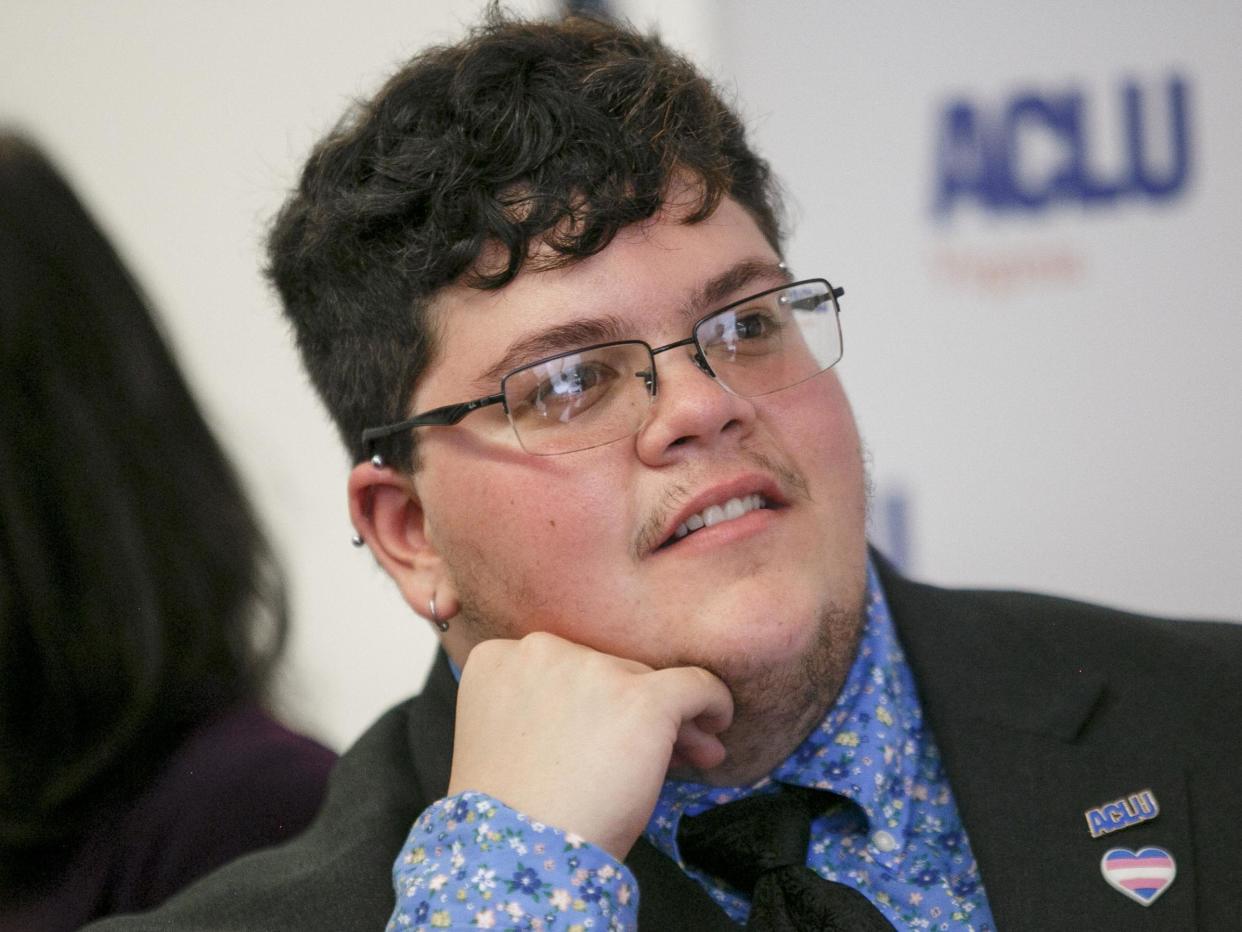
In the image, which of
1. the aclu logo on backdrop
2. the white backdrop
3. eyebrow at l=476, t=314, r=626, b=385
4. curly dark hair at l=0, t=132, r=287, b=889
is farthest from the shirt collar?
the aclu logo on backdrop

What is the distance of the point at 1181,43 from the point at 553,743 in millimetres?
2512

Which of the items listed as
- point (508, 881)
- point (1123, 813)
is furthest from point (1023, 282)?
point (508, 881)

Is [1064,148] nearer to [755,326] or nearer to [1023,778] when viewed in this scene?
[755,326]

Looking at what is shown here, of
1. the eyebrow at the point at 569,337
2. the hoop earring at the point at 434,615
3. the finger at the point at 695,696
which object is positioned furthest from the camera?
the hoop earring at the point at 434,615

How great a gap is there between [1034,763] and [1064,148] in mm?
1920

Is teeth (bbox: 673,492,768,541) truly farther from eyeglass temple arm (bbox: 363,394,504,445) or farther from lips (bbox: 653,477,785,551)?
eyeglass temple arm (bbox: 363,394,504,445)

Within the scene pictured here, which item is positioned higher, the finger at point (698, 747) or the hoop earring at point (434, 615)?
the hoop earring at point (434, 615)

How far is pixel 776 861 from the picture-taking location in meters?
1.76

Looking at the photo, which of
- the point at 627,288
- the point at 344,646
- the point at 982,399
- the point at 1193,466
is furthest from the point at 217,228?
the point at 1193,466

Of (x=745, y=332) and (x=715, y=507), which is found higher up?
(x=745, y=332)

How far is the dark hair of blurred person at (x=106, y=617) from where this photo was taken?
2139 mm

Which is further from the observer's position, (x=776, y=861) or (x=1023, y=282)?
(x=1023, y=282)

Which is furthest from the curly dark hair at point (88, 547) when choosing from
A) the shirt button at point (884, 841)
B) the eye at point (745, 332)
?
the shirt button at point (884, 841)

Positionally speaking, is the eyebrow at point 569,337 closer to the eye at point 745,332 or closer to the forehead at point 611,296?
the forehead at point 611,296
